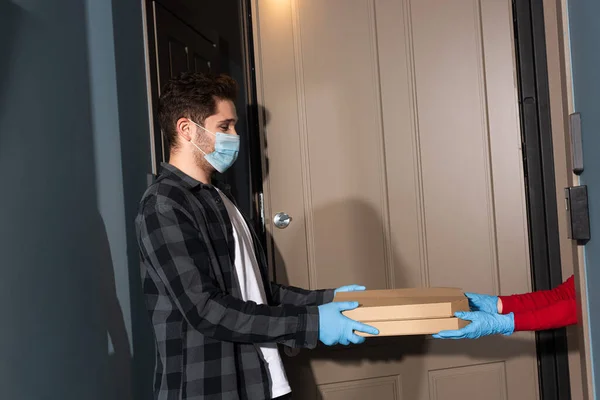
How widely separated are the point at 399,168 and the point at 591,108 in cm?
140

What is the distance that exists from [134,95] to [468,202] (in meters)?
1.29

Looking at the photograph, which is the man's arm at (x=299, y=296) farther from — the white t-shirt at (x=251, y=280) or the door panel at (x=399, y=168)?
the door panel at (x=399, y=168)

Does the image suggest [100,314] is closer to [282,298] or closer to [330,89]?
[282,298]

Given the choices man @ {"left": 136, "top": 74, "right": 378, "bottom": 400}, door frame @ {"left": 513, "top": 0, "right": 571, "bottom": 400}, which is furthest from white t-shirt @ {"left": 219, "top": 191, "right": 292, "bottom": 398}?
door frame @ {"left": 513, "top": 0, "right": 571, "bottom": 400}

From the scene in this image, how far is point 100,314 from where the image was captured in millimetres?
1712

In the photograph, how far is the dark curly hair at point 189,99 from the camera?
5.80 feet

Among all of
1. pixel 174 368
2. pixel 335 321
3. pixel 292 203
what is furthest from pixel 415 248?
pixel 174 368

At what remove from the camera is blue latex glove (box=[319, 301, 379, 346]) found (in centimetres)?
149

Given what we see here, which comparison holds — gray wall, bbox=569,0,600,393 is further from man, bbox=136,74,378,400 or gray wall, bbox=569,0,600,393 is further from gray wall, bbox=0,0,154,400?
gray wall, bbox=0,0,154,400

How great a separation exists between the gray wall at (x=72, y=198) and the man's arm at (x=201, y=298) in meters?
A: 0.24

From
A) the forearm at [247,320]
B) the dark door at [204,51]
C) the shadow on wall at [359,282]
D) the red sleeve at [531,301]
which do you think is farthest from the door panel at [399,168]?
the forearm at [247,320]

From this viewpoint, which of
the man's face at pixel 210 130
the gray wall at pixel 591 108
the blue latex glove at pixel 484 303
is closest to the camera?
the gray wall at pixel 591 108

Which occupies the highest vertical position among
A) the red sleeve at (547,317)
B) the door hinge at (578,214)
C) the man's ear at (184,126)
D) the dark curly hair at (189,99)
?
the dark curly hair at (189,99)

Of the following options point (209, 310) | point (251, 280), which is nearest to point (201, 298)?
point (209, 310)
